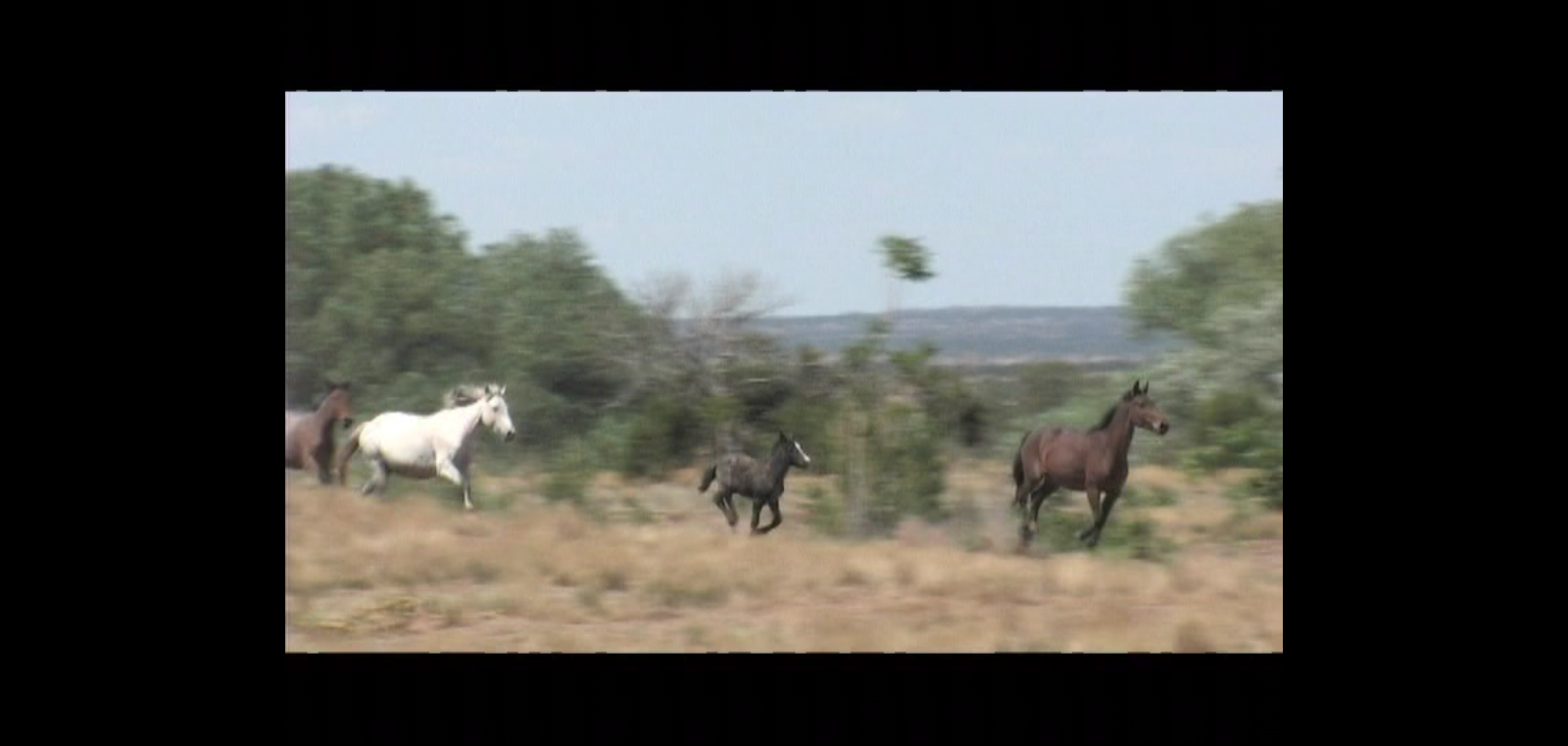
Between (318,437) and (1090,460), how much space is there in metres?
4.05

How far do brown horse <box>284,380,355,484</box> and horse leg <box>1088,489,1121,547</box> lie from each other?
3.93 metres

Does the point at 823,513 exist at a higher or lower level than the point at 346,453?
lower

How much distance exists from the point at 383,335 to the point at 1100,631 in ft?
13.4

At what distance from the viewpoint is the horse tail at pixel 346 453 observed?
11820 millimetres

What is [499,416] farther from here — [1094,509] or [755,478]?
[1094,509]

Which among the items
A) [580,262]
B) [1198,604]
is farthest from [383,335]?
[1198,604]

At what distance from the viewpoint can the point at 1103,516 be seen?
37.9ft

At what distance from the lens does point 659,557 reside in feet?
37.3

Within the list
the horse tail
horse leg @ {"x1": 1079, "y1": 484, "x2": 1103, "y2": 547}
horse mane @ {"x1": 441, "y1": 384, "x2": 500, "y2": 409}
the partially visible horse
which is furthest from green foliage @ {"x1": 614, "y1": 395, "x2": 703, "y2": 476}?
horse leg @ {"x1": 1079, "y1": 484, "x2": 1103, "y2": 547}

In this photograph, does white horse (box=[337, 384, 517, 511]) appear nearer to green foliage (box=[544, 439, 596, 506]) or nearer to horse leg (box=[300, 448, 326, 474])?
horse leg (box=[300, 448, 326, 474])

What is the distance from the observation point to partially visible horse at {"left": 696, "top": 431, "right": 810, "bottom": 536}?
11.6 m

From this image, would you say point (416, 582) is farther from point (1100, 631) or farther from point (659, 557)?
point (1100, 631)

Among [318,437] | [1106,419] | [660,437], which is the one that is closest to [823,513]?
[660,437]

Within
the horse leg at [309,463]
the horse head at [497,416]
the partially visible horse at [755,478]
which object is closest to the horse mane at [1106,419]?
the partially visible horse at [755,478]
